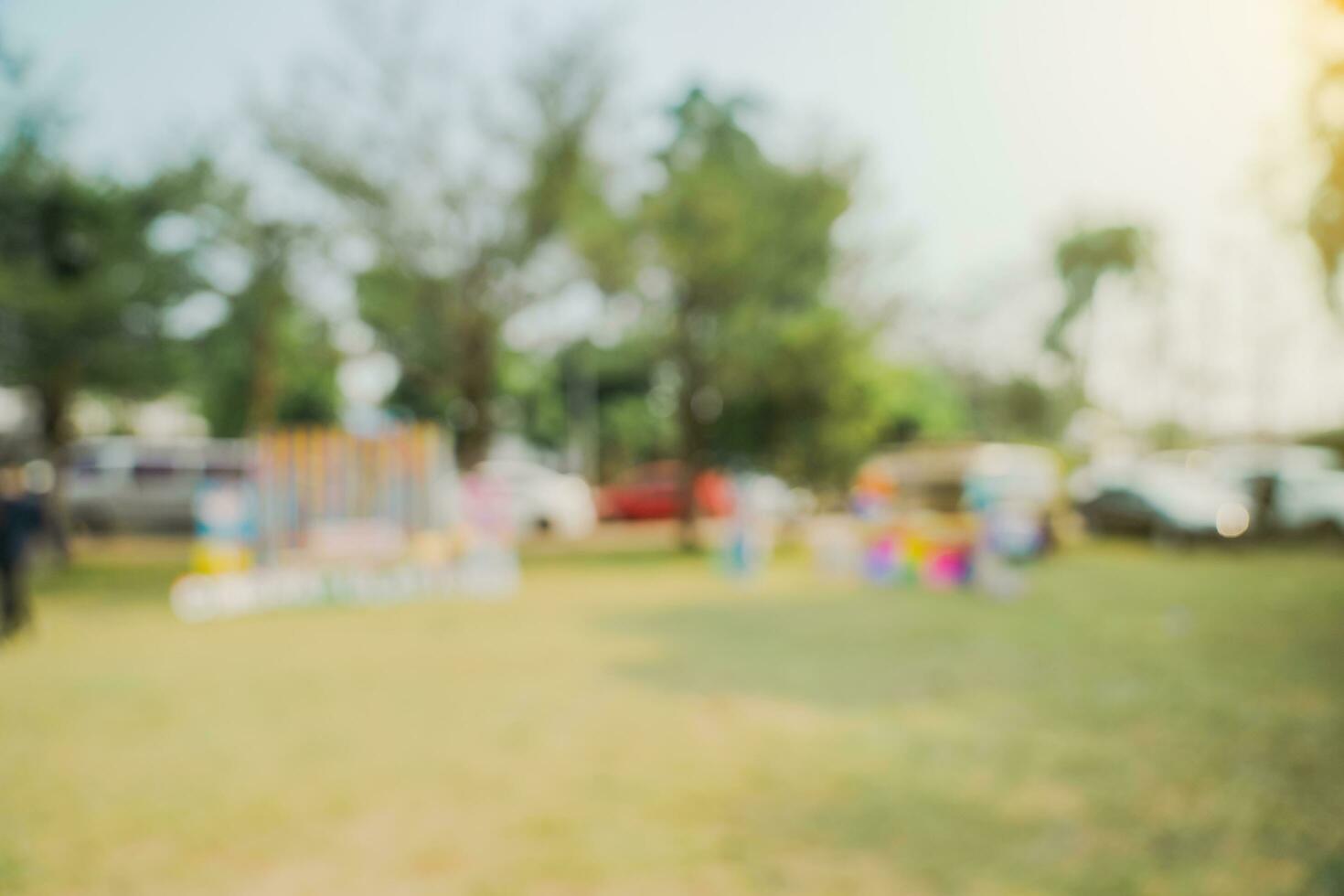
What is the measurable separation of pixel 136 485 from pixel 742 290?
13451mm

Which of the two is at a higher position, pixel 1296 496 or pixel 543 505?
pixel 543 505

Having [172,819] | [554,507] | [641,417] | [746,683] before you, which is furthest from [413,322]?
[641,417]

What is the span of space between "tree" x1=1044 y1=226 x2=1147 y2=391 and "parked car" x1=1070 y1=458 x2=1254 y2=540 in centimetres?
2885

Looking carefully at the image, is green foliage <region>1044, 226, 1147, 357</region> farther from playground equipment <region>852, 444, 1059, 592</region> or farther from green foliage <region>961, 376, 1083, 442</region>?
playground equipment <region>852, 444, 1059, 592</region>

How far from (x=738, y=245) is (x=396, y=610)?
1011cm

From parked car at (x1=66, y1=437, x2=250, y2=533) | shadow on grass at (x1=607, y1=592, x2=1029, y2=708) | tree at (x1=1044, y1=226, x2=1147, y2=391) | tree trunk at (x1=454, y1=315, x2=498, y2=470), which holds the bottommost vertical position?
shadow on grass at (x1=607, y1=592, x2=1029, y2=708)

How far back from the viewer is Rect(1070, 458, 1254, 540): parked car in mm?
21031

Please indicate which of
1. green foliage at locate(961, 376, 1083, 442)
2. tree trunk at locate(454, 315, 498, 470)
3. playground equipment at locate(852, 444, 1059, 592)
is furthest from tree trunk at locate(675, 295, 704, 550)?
green foliage at locate(961, 376, 1083, 442)

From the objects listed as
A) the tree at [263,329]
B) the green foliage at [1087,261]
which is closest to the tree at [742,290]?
the tree at [263,329]

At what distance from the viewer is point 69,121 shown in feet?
53.4

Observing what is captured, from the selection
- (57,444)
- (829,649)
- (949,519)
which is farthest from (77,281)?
(949,519)

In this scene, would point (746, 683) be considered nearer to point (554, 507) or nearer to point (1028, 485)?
point (1028, 485)

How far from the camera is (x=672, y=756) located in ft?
19.4

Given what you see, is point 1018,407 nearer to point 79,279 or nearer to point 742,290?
point 742,290
